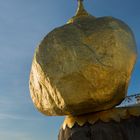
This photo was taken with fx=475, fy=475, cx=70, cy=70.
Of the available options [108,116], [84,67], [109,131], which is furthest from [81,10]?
[109,131]

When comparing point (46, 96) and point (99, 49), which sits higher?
point (99, 49)

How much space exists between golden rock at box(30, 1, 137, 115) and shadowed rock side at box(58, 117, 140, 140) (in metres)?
0.30

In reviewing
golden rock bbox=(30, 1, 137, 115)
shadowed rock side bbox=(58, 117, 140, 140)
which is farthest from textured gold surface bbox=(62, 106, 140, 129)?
golden rock bbox=(30, 1, 137, 115)

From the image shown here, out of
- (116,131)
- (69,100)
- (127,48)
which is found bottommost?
(116,131)

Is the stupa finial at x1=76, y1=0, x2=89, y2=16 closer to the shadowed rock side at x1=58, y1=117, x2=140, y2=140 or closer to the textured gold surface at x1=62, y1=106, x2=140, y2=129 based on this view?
the textured gold surface at x1=62, y1=106, x2=140, y2=129

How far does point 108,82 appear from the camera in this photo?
750 cm

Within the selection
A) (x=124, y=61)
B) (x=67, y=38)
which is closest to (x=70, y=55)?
(x=67, y=38)

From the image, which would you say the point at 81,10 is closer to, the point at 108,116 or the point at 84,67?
the point at 84,67

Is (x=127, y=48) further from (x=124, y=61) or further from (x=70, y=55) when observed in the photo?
(x=70, y=55)

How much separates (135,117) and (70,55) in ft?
5.07

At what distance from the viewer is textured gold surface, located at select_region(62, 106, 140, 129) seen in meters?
7.89

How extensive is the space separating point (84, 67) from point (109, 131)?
1.18 metres

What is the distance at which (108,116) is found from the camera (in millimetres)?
7902

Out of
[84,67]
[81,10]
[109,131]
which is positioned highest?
[81,10]
